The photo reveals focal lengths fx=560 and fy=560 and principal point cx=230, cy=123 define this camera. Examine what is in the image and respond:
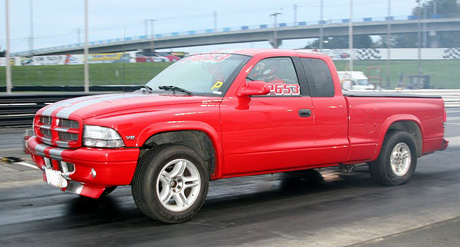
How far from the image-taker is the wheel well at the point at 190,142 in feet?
17.9

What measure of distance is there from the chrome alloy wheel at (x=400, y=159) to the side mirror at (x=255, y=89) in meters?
2.68

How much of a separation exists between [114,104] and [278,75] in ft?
6.87

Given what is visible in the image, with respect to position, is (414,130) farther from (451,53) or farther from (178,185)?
(451,53)

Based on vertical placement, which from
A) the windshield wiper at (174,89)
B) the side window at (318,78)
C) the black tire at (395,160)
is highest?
the side window at (318,78)

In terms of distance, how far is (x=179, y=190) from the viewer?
5523 millimetres

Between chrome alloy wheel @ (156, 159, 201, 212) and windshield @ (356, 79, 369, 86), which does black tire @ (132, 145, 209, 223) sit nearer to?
chrome alloy wheel @ (156, 159, 201, 212)

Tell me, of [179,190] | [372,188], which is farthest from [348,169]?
[179,190]

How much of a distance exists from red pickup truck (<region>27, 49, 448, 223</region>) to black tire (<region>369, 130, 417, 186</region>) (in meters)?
0.02

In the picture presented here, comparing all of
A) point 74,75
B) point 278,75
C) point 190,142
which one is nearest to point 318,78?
point 278,75

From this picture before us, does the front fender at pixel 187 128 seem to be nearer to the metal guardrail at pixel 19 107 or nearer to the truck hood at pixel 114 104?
the truck hood at pixel 114 104

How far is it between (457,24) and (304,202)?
86034 millimetres

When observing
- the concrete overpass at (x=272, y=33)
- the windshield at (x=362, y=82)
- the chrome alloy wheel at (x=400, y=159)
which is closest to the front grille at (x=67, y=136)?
the chrome alloy wheel at (x=400, y=159)

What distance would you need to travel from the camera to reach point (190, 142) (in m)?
5.79

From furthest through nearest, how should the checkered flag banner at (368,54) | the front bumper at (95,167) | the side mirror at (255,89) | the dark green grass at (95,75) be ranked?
the checkered flag banner at (368,54) → the dark green grass at (95,75) → the side mirror at (255,89) → the front bumper at (95,167)
